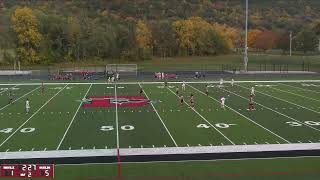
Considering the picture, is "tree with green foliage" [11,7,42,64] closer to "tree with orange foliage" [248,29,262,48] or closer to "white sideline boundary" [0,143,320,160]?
"white sideline boundary" [0,143,320,160]

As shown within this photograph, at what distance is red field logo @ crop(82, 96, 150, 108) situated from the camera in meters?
29.8

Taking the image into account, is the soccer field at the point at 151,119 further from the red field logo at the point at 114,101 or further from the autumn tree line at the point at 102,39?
the autumn tree line at the point at 102,39

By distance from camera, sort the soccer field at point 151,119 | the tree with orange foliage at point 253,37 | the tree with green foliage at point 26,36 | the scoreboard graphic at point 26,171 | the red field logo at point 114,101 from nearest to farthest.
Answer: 1. the scoreboard graphic at point 26,171
2. the soccer field at point 151,119
3. the red field logo at point 114,101
4. the tree with green foliage at point 26,36
5. the tree with orange foliage at point 253,37

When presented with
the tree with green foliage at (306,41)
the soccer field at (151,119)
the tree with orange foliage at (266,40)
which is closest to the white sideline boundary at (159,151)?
the soccer field at (151,119)

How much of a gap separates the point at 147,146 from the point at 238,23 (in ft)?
435

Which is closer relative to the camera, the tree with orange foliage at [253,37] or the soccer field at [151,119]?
the soccer field at [151,119]

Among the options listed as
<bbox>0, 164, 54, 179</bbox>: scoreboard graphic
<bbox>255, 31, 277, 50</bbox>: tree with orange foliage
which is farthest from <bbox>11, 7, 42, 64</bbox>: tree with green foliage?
<bbox>0, 164, 54, 179</bbox>: scoreboard graphic

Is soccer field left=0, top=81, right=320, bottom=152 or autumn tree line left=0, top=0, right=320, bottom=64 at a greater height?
autumn tree line left=0, top=0, right=320, bottom=64

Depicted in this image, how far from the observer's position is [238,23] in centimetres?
14700

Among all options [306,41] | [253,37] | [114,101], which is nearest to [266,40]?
[253,37]

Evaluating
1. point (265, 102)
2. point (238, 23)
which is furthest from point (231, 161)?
point (238, 23)

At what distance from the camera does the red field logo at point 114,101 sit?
97.9 ft

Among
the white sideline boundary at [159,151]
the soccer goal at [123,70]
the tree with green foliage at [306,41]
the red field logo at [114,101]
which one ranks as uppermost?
the tree with green foliage at [306,41]

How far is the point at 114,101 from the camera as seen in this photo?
31.6 metres
